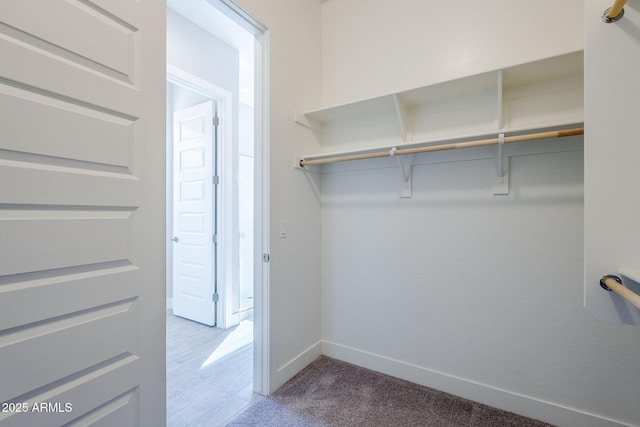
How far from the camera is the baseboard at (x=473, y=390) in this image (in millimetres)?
1543

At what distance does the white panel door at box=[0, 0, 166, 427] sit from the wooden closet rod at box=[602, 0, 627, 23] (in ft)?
5.23

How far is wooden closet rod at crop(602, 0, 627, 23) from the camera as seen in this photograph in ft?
2.65

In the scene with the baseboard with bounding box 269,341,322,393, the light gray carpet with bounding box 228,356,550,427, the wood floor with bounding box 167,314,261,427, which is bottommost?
the wood floor with bounding box 167,314,261,427

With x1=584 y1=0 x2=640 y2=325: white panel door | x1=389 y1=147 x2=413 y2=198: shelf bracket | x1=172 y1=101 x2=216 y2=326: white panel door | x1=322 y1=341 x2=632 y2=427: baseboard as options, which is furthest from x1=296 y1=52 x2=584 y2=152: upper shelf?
x1=322 y1=341 x2=632 y2=427: baseboard

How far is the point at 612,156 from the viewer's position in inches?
34.2

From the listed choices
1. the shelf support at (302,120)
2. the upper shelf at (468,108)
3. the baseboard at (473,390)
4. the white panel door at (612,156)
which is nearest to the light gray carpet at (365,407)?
the baseboard at (473,390)

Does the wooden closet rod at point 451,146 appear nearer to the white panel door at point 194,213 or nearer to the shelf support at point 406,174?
the shelf support at point 406,174

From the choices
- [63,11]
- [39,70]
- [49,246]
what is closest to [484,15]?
[63,11]

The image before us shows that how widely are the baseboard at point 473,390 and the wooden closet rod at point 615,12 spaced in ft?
6.10

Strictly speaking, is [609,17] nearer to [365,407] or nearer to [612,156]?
[612,156]

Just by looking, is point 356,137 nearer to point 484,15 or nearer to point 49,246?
point 484,15

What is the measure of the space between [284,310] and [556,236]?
5.63 ft

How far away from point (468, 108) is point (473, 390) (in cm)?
179

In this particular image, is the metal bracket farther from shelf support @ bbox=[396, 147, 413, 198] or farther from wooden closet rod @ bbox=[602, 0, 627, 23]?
shelf support @ bbox=[396, 147, 413, 198]
